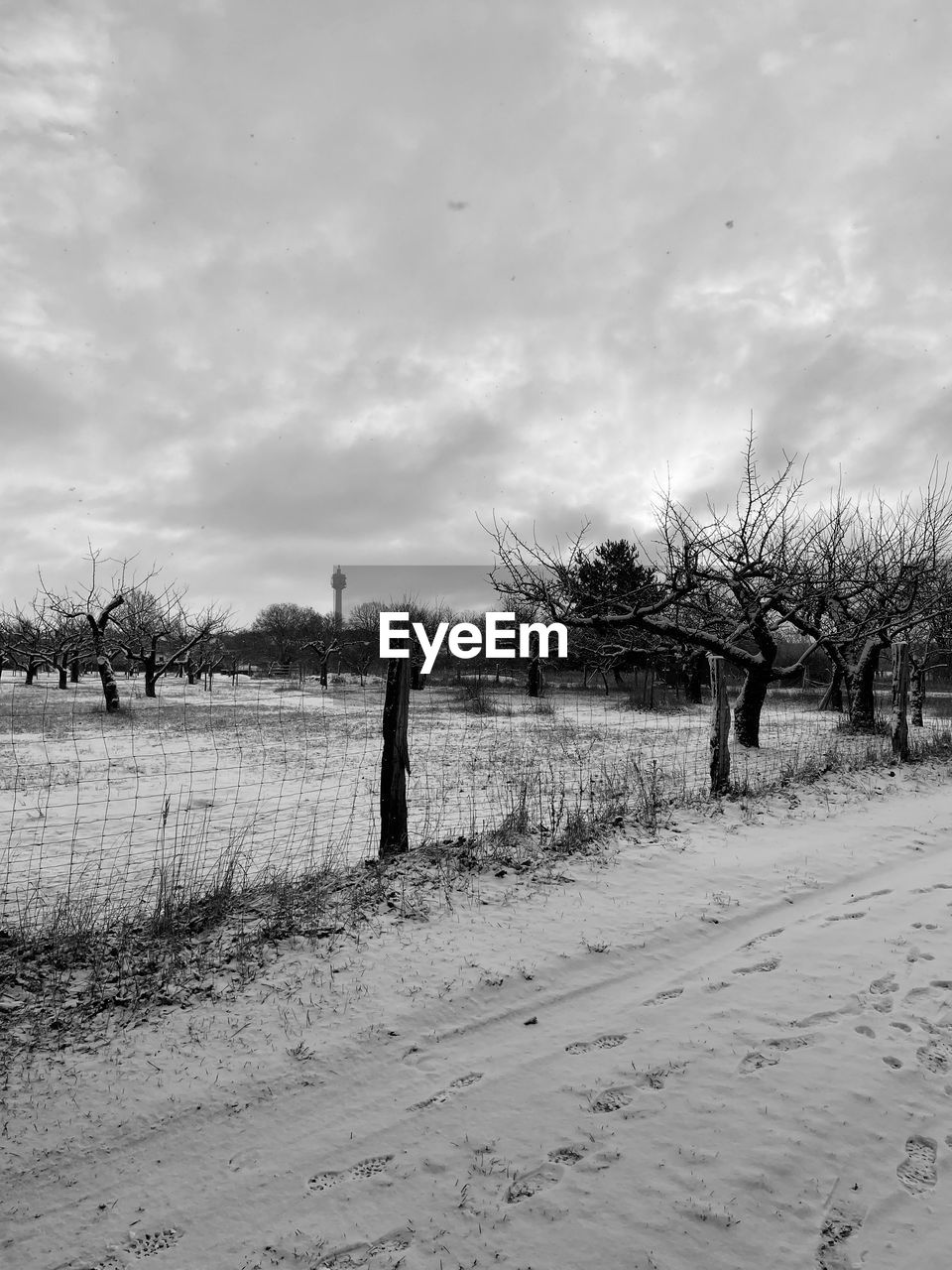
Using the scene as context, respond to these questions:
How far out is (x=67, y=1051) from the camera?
2975mm

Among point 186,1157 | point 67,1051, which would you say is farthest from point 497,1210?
point 67,1051

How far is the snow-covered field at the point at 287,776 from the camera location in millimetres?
6469

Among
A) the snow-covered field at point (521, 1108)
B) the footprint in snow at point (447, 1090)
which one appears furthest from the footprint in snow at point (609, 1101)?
the footprint in snow at point (447, 1090)

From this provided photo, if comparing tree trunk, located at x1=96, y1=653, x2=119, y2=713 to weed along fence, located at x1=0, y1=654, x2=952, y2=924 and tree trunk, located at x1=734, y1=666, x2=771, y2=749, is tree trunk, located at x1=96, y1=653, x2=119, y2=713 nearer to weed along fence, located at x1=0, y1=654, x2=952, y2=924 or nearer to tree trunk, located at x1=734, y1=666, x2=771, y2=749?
weed along fence, located at x1=0, y1=654, x2=952, y2=924

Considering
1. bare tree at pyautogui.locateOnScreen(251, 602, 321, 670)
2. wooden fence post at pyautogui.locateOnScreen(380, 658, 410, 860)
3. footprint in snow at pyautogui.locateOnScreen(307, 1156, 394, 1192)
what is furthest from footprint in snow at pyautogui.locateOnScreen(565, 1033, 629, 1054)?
bare tree at pyautogui.locateOnScreen(251, 602, 321, 670)

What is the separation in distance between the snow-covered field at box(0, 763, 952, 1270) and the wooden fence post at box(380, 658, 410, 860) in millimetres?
1138

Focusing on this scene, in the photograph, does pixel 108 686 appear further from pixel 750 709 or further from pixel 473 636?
pixel 750 709

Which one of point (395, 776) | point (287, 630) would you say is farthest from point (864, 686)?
point (287, 630)

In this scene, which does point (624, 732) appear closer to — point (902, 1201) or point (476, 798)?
point (476, 798)

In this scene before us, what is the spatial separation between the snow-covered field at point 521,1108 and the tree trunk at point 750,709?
9.40 metres

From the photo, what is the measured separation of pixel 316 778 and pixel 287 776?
0.58 metres

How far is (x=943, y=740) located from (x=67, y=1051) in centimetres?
1332

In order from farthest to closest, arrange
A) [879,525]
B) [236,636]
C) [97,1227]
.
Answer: [236,636] < [879,525] < [97,1227]

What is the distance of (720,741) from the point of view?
7895 mm
